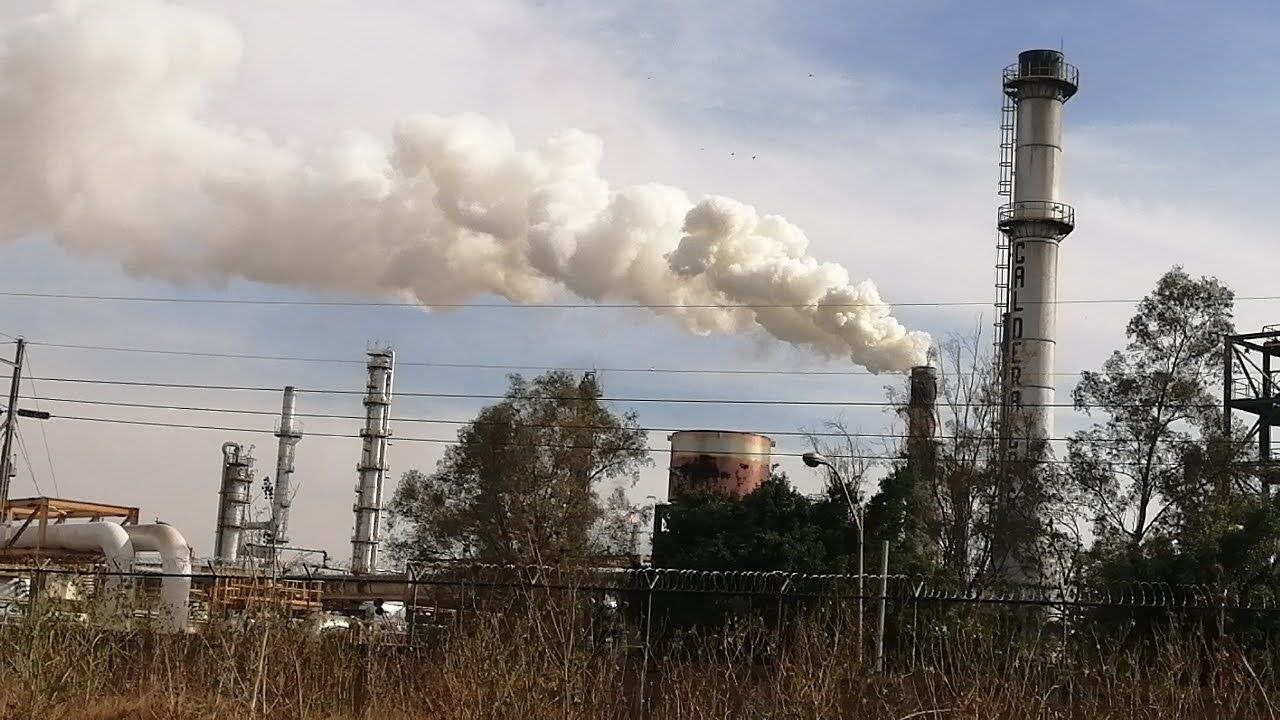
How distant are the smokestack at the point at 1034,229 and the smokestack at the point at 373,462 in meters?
32.7

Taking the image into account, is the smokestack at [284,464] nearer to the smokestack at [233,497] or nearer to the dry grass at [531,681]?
the smokestack at [233,497]

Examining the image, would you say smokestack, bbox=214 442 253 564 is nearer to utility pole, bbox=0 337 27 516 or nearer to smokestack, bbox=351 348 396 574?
smokestack, bbox=351 348 396 574

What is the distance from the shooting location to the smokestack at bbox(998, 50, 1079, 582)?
2066 inches

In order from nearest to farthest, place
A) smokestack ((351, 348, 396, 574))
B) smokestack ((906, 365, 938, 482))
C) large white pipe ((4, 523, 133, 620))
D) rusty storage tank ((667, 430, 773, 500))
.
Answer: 1. large white pipe ((4, 523, 133, 620))
2. smokestack ((906, 365, 938, 482))
3. rusty storage tank ((667, 430, 773, 500))
4. smokestack ((351, 348, 396, 574))

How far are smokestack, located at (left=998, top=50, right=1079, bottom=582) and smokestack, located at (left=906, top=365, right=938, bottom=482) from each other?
3407 millimetres

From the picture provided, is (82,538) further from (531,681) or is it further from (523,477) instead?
(531,681)

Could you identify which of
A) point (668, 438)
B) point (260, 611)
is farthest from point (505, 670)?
point (668, 438)

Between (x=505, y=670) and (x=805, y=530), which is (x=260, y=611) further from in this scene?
(x=805, y=530)

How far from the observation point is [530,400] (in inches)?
2133

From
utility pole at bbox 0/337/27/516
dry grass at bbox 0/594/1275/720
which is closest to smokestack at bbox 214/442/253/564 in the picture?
utility pole at bbox 0/337/27/516

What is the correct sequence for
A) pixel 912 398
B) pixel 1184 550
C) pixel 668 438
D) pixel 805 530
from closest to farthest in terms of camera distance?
pixel 1184 550
pixel 805 530
pixel 912 398
pixel 668 438

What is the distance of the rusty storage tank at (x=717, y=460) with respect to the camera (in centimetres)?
5741

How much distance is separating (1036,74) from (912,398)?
15.2m

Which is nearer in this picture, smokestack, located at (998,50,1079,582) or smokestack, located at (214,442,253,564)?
smokestack, located at (998,50,1079,582)
